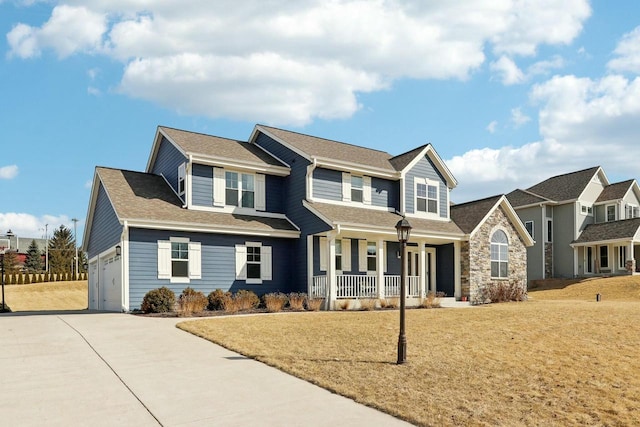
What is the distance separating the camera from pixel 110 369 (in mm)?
9609

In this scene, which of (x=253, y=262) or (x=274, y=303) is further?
(x=253, y=262)

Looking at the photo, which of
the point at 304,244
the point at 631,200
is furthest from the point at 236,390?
the point at 631,200

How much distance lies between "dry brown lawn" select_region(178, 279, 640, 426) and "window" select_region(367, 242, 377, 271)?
316 inches

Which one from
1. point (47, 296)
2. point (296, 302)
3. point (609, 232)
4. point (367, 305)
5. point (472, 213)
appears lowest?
point (47, 296)

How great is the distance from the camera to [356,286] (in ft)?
76.6

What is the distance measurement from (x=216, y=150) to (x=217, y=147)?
666 millimetres

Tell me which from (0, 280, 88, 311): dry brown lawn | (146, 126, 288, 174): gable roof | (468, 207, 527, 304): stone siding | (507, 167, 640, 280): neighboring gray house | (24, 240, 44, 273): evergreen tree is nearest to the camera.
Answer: (146, 126, 288, 174): gable roof

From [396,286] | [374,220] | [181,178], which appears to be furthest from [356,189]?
[181,178]

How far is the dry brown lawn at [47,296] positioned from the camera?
3856 centimetres

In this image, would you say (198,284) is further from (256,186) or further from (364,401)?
(364,401)

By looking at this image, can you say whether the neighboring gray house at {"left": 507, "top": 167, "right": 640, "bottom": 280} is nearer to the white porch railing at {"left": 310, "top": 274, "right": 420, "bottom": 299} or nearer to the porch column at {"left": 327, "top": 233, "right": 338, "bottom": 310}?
the white porch railing at {"left": 310, "top": 274, "right": 420, "bottom": 299}

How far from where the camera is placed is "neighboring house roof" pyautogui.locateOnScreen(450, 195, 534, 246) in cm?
2692

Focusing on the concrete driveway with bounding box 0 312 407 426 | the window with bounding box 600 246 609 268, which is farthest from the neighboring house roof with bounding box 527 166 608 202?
the concrete driveway with bounding box 0 312 407 426

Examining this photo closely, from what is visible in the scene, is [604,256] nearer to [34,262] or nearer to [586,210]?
[586,210]
